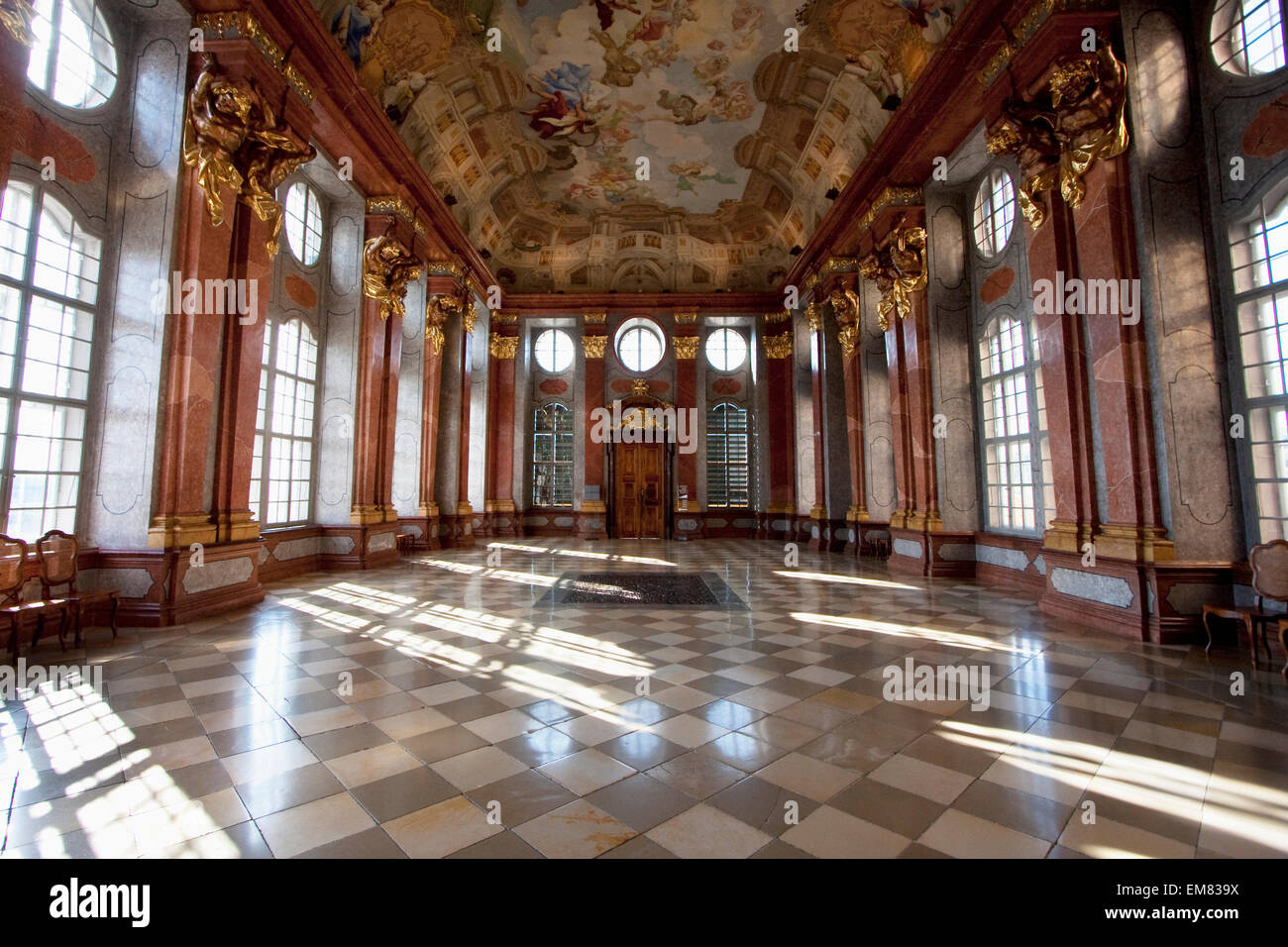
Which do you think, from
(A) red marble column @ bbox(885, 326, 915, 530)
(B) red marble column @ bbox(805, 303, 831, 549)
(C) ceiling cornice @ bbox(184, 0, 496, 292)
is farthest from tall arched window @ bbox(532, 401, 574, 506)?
(A) red marble column @ bbox(885, 326, 915, 530)

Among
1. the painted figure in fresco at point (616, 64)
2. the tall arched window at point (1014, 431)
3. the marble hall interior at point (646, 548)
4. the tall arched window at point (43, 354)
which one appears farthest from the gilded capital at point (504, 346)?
the tall arched window at point (1014, 431)

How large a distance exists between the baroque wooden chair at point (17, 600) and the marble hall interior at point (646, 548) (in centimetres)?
4

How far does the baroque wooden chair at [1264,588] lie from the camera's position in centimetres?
460

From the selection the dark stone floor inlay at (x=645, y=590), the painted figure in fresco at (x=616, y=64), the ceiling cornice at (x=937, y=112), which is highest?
the painted figure in fresco at (x=616, y=64)

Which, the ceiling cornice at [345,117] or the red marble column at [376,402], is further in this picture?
the red marble column at [376,402]

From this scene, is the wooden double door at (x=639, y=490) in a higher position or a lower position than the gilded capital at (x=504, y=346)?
lower

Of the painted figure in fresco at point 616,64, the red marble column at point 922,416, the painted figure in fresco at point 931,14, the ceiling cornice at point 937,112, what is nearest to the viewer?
the ceiling cornice at point 937,112

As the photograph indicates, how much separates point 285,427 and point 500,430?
8.86 meters

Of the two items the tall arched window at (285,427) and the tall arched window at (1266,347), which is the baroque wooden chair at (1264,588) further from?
the tall arched window at (285,427)

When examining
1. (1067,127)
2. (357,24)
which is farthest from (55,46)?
(1067,127)

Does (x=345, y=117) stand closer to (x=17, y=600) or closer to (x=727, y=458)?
(x=17, y=600)

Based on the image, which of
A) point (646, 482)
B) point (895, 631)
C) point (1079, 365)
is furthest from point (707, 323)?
point (895, 631)

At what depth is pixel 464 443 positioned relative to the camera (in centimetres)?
1505

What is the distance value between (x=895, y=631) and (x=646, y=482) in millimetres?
13373
